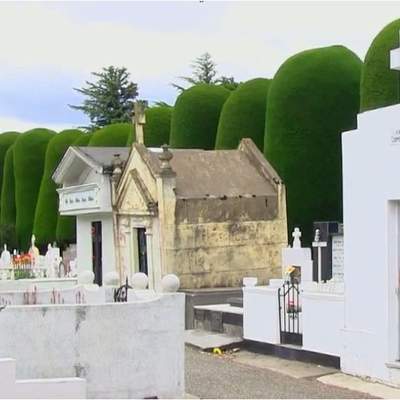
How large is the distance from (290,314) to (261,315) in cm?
66

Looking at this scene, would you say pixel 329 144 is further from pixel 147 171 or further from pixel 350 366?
pixel 350 366

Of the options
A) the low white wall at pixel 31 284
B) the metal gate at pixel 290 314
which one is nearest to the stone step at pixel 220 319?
the metal gate at pixel 290 314

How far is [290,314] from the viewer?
41.0 feet

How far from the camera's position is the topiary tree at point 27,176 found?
37.2 m

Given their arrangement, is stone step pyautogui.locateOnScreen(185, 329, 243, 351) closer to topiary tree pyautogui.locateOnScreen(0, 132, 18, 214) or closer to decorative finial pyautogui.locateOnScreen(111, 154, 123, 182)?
decorative finial pyautogui.locateOnScreen(111, 154, 123, 182)

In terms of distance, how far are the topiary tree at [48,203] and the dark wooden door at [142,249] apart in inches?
585

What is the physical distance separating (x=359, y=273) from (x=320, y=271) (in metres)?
5.05

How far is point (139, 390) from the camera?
29.3ft

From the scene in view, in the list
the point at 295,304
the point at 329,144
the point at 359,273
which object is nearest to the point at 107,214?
the point at 329,144

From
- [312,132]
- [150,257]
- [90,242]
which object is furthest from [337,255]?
[90,242]

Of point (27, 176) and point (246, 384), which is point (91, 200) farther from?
point (27, 176)

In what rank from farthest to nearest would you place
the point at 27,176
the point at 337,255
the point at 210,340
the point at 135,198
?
the point at 27,176
the point at 135,198
the point at 337,255
the point at 210,340

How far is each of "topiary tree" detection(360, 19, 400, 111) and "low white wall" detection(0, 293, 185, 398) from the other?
1007 cm

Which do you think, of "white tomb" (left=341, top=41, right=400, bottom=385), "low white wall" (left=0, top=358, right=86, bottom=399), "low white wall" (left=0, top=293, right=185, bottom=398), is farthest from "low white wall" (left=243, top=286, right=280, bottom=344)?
"low white wall" (left=0, top=358, right=86, bottom=399)
